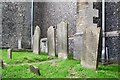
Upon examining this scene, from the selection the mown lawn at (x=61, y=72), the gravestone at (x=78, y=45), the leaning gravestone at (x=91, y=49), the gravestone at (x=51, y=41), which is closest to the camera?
the mown lawn at (x=61, y=72)

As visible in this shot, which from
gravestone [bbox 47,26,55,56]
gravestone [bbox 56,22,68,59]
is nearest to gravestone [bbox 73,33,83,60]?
gravestone [bbox 56,22,68,59]

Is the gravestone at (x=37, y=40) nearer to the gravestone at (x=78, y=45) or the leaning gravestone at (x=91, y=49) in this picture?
the gravestone at (x=78, y=45)

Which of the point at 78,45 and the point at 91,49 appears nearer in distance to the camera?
the point at 91,49

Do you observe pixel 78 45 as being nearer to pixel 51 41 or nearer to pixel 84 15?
pixel 84 15

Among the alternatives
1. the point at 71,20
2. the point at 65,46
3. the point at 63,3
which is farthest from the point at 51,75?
the point at 63,3

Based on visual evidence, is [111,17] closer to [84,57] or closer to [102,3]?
[102,3]

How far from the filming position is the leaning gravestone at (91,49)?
4.50 meters

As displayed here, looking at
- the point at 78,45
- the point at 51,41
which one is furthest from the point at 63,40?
the point at 51,41

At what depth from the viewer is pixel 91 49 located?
4590 mm

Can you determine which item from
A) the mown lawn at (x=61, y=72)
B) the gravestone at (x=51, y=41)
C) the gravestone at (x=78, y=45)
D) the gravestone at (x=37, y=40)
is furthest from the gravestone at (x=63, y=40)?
the gravestone at (x=37, y=40)

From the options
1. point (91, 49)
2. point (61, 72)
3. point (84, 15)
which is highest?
point (84, 15)

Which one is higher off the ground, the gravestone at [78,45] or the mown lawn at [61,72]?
the gravestone at [78,45]

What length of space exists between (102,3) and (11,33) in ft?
19.5

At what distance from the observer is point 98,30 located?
459 centimetres
